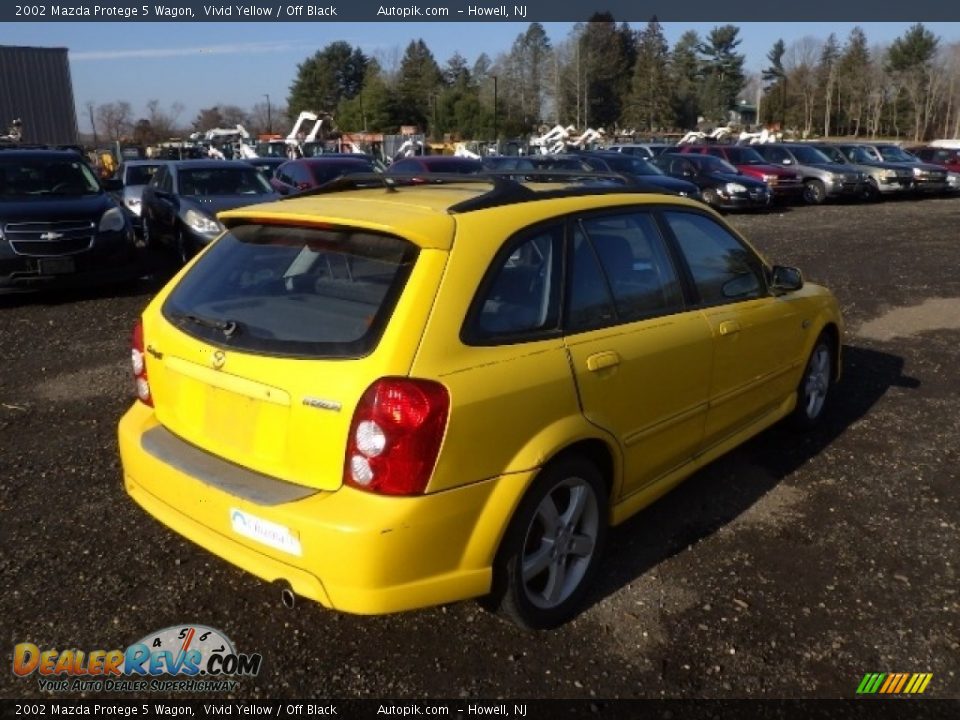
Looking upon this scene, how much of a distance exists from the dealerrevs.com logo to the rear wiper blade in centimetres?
115

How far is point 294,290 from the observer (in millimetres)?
2955

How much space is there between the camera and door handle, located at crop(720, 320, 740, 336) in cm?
371

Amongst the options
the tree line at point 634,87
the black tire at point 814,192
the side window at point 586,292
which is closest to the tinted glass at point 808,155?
the black tire at point 814,192

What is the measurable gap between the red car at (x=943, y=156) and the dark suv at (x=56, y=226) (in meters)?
28.0

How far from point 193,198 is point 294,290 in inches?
331

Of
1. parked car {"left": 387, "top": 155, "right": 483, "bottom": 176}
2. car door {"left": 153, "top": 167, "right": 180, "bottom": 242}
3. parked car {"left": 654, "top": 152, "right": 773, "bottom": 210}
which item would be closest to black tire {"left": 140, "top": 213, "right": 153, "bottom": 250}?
car door {"left": 153, "top": 167, "right": 180, "bottom": 242}

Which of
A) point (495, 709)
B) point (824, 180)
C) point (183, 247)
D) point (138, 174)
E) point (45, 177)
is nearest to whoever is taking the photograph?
point (495, 709)

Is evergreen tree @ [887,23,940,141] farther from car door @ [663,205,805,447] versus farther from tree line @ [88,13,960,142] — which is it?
car door @ [663,205,805,447]

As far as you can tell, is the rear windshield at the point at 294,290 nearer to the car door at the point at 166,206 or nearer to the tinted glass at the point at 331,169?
the car door at the point at 166,206

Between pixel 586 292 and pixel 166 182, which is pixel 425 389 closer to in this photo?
pixel 586 292

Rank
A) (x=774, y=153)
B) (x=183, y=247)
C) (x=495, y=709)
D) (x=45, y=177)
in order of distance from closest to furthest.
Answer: (x=495, y=709) < (x=45, y=177) < (x=183, y=247) < (x=774, y=153)

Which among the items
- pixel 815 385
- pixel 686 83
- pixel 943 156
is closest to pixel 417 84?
pixel 686 83

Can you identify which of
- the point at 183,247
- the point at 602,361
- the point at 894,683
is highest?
the point at 602,361

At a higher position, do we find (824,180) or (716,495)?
(824,180)
